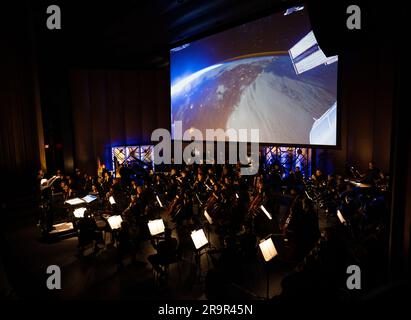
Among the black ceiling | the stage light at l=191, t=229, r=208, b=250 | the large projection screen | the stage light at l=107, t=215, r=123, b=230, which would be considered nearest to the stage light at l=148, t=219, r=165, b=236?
the stage light at l=107, t=215, r=123, b=230

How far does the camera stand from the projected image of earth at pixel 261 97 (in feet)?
38.8

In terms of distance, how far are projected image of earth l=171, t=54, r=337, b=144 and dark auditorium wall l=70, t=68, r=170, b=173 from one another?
345 centimetres

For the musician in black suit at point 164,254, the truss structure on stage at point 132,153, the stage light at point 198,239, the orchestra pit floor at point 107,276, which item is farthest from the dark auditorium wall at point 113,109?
the stage light at point 198,239

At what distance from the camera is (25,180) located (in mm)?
12977

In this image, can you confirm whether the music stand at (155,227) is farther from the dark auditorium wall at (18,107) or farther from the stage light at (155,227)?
the dark auditorium wall at (18,107)

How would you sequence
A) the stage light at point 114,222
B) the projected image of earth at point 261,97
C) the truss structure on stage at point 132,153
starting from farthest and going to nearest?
the truss structure on stage at point 132,153, the projected image of earth at point 261,97, the stage light at point 114,222

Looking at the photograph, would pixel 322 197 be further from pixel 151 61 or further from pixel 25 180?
pixel 151 61

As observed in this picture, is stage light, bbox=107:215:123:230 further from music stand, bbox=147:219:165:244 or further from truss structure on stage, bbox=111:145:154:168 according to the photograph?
truss structure on stage, bbox=111:145:154:168

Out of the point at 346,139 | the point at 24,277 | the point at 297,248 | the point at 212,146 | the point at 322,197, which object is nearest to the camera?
the point at 24,277

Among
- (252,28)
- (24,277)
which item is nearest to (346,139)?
(252,28)

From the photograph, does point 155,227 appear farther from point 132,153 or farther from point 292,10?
point 132,153

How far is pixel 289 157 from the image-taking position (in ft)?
48.6

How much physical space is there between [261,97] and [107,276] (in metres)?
9.32

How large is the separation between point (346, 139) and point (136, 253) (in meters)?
9.14
